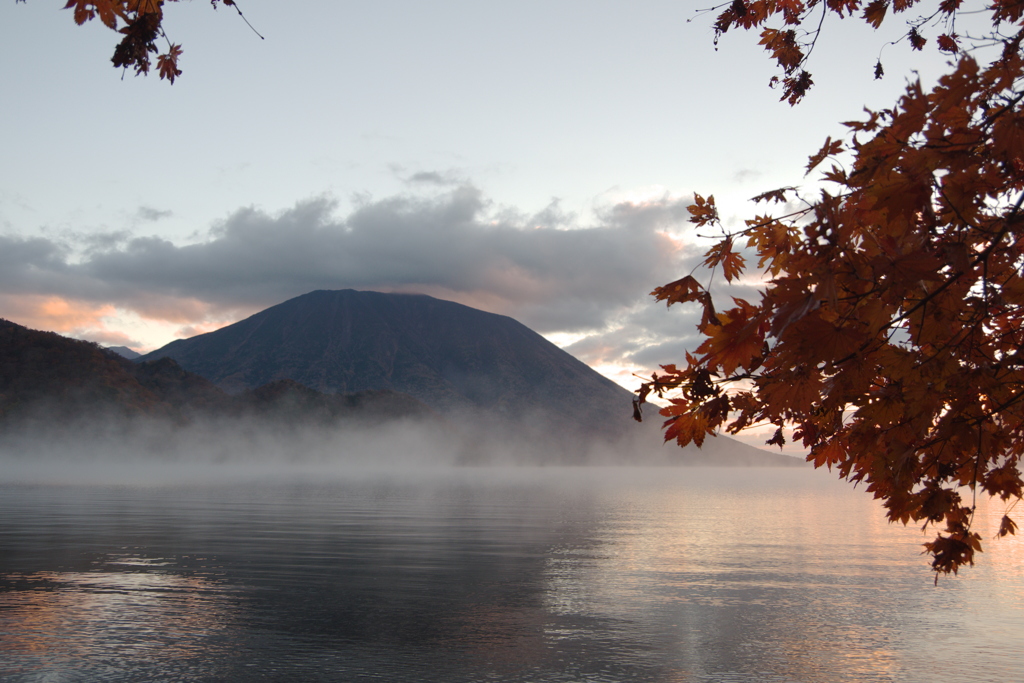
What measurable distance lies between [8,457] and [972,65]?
20190 cm

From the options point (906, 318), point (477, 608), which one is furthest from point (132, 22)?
point (477, 608)

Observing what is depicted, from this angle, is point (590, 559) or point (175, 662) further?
point (590, 559)

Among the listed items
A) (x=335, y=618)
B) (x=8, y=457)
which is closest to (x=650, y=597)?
(x=335, y=618)

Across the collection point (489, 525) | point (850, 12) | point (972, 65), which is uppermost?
point (850, 12)

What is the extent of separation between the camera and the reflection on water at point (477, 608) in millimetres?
13719

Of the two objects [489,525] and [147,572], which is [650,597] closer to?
[147,572]

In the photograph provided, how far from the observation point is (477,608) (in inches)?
742

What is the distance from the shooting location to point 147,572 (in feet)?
75.9

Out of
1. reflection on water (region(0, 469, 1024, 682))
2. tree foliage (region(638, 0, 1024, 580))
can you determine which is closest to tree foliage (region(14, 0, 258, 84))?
tree foliage (region(638, 0, 1024, 580))

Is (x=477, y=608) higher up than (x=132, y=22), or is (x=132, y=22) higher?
(x=132, y=22)

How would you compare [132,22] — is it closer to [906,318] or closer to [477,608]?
[906,318]

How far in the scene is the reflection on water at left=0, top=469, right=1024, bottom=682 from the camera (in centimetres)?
1372

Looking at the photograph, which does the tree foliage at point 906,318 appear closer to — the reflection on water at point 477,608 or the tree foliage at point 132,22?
the tree foliage at point 132,22

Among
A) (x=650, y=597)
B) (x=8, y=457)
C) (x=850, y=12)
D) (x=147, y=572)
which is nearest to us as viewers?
(x=850, y=12)
